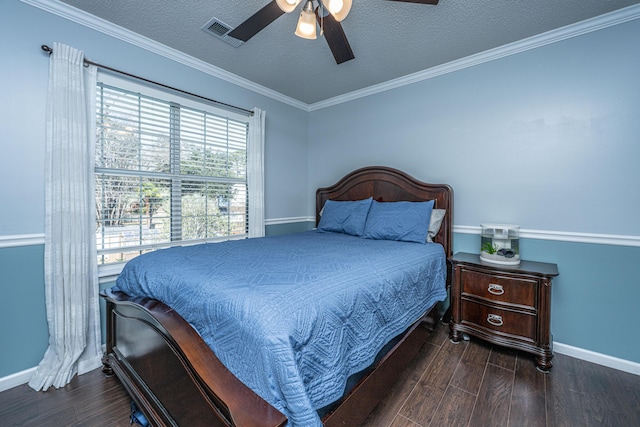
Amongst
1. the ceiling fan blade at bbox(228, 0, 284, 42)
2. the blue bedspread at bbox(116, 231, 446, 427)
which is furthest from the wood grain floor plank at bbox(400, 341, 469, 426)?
the ceiling fan blade at bbox(228, 0, 284, 42)

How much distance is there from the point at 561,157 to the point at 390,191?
58.3 inches

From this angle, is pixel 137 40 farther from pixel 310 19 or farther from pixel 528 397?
pixel 528 397

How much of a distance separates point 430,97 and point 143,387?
337cm

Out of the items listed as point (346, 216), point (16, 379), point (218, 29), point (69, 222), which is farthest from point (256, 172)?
point (16, 379)

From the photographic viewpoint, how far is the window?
2227mm

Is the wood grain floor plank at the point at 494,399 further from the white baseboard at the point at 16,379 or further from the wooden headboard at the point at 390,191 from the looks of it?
the white baseboard at the point at 16,379

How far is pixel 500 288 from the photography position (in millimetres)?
2143

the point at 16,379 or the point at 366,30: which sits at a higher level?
the point at 366,30

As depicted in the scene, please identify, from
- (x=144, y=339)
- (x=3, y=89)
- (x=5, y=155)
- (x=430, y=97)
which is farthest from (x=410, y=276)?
(x=3, y=89)

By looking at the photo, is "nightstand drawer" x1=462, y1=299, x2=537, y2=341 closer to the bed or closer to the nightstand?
the nightstand

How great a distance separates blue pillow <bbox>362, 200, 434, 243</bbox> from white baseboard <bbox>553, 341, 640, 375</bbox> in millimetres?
1347

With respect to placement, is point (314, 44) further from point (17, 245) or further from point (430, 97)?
point (17, 245)

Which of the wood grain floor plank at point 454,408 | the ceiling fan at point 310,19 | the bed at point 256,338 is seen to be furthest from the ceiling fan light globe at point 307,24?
the wood grain floor plank at point 454,408

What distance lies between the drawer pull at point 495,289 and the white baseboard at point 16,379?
3.37m
